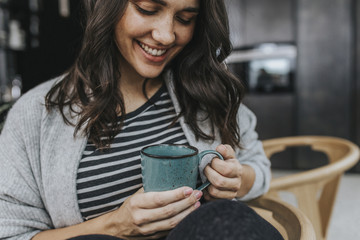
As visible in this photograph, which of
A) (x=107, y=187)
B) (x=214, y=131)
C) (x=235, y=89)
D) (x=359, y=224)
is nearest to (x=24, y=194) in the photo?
(x=107, y=187)

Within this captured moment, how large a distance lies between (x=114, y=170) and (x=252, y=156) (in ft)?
1.53

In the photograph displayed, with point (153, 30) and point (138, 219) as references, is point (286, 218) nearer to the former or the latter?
point (138, 219)

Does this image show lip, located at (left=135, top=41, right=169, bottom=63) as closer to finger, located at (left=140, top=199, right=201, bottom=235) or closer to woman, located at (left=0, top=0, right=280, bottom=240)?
woman, located at (left=0, top=0, right=280, bottom=240)

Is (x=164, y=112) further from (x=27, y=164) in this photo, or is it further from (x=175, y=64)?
(x=27, y=164)

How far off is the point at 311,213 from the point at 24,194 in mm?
940

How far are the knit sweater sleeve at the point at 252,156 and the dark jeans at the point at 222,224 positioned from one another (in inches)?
14.6

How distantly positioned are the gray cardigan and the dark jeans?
13.8 inches

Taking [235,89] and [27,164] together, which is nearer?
[27,164]

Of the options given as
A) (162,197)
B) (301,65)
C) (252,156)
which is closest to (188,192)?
(162,197)

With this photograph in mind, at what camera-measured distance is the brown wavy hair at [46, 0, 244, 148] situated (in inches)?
33.3

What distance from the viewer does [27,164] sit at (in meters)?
0.81

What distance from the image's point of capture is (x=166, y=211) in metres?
0.61

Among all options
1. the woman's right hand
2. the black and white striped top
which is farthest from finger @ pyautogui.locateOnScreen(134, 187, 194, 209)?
the black and white striped top

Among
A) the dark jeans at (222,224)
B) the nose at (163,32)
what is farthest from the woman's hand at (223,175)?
the nose at (163,32)
